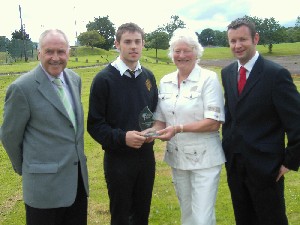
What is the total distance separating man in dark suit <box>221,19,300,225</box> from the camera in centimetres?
379

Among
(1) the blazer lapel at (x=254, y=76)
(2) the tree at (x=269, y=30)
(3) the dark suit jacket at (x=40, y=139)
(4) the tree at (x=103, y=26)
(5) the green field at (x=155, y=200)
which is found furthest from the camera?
(4) the tree at (x=103, y=26)

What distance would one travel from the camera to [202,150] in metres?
4.18

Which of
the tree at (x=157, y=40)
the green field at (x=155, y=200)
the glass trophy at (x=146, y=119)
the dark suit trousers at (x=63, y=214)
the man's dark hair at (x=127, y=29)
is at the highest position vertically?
the tree at (x=157, y=40)

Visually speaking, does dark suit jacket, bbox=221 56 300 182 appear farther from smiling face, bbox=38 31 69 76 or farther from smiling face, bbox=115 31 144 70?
smiling face, bbox=38 31 69 76

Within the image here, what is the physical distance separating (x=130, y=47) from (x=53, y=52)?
34.0 inches

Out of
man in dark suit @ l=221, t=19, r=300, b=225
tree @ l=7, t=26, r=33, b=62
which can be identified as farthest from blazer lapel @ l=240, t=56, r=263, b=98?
tree @ l=7, t=26, r=33, b=62

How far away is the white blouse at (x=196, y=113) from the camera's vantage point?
412cm

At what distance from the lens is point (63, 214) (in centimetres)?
390

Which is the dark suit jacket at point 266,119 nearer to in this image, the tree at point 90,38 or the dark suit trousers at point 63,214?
the dark suit trousers at point 63,214

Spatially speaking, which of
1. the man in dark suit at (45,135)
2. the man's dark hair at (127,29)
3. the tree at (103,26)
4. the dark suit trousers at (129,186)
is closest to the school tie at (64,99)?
the man in dark suit at (45,135)

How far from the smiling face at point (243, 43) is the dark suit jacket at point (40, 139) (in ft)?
5.98

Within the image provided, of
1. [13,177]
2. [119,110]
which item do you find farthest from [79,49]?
[119,110]

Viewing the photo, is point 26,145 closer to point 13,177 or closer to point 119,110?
point 119,110

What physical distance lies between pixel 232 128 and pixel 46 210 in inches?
79.6
